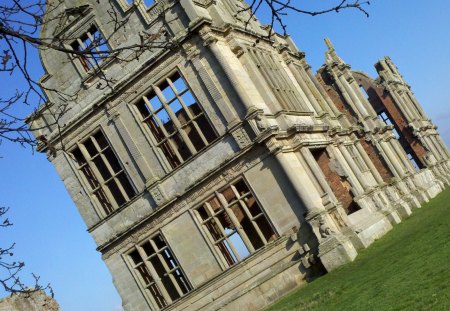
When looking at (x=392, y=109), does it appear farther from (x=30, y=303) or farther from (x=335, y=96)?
(x=30, y=303)

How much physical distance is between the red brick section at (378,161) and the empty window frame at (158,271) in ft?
46.1

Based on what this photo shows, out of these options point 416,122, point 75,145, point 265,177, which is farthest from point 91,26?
point 416,122

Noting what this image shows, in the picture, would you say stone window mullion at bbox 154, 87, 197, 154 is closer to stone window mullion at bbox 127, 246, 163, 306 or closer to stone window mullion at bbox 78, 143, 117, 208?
stone window mullion at bbox 78, 143, 117, 208

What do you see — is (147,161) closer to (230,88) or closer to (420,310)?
(230,88)

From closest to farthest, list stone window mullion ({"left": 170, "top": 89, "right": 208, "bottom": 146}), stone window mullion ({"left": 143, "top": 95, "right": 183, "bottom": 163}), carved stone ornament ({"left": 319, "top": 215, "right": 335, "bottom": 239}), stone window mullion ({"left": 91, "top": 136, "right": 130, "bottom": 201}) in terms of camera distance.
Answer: carved stone ornament ({"left": 319, "top": 215, "right": 335, "bottom": 239})
stone window mullion ({"left": 170, "top": 89, "right": 208, "bottom": 146})
stone window mullion ({"left": 143, "top": 95, "right": 183, "bottom": 163})
stone window mullion ({"left": 91, "top": 136, "right": 130, "bottom": 201})

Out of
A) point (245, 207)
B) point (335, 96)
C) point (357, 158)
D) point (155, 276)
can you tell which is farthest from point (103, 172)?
point (335, 96)

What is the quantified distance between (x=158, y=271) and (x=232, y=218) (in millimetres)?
3735

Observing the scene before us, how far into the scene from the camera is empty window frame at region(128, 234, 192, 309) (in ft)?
63.0

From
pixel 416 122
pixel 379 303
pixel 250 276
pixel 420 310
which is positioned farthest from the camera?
pixel 416 122

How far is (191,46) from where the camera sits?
61.0ft

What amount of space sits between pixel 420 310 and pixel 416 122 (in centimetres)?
4016

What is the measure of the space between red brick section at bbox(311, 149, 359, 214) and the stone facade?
11.0 metres

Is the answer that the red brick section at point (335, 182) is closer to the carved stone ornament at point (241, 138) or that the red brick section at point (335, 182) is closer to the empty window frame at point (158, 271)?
the carved stone ornament at point (241, 138)

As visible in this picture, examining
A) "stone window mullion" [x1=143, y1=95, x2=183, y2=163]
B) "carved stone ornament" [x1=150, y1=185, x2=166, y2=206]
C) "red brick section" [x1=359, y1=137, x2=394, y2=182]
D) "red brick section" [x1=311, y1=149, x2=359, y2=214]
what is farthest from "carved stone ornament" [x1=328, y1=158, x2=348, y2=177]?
"red brick section" [x1=359, y1=137, x2=394, y2=182]
